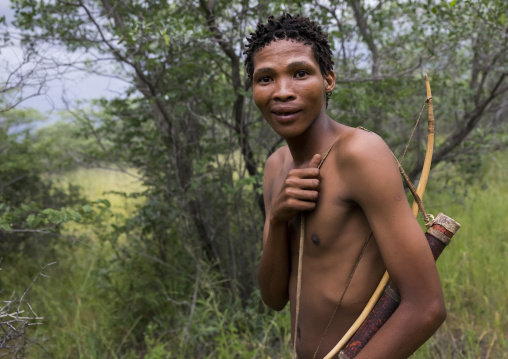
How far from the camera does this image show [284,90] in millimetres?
1291

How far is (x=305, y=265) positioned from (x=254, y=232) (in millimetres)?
2933

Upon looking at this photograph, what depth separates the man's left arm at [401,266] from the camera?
3.63 ft

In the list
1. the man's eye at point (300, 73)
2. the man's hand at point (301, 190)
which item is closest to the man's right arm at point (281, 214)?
the man's hand at point (301, 190)

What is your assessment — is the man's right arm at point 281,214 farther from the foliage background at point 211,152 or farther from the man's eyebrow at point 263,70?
the foliage background at point 211,152

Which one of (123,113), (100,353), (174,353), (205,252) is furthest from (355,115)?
(100,353)

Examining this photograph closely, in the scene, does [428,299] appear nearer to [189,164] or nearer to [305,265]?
[305,265]

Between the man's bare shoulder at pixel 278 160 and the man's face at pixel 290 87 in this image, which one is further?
the man's bare shoulder at pixel 278 160

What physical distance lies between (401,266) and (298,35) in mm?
670

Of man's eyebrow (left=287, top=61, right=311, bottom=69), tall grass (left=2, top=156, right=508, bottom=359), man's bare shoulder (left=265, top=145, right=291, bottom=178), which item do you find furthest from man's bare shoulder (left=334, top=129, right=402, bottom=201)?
tall grass (left=2, top=156, right=508, bottom=359)

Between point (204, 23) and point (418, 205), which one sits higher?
point (204, 23)

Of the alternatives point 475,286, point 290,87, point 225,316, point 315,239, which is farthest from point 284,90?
point 475,286

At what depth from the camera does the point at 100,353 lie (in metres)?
3.88

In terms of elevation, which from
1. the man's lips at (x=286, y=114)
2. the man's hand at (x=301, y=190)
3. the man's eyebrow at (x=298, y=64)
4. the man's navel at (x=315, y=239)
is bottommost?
the man's navel at (x=315, y=239)

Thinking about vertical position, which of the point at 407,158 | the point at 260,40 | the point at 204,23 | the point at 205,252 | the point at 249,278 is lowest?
the point at 249,278
